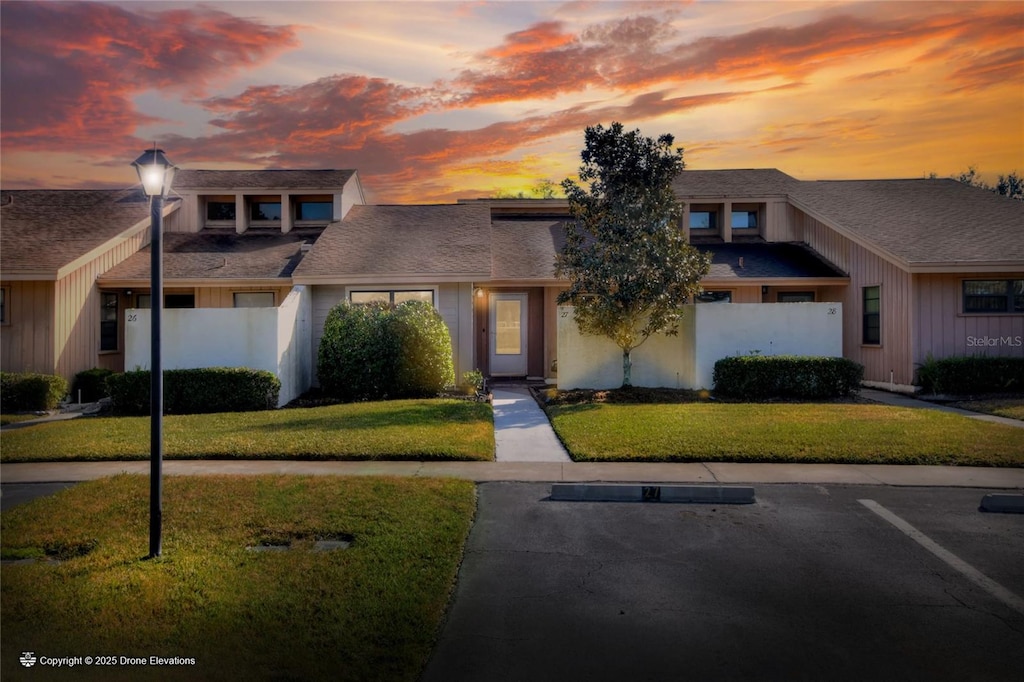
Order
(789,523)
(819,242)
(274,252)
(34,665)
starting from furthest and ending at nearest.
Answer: (819,242), (274,252), (789,523), (34,665)

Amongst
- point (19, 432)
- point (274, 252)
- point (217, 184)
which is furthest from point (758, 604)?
point (217, 184)

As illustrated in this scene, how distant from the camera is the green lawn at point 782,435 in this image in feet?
29.1

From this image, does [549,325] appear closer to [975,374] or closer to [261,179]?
[975,374]

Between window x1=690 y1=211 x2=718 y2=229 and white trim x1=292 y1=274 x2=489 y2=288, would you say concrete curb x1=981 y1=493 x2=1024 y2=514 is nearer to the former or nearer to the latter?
white trim x1=292 y1=274 x2=489 y2=288

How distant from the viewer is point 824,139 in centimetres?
1688

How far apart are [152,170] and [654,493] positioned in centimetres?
572

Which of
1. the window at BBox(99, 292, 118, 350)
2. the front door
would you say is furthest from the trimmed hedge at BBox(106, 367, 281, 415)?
the front door

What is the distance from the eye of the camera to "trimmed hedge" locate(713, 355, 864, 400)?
14.2 metres

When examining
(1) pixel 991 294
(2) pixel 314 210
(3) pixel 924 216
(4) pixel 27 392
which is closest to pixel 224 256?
(2) pixel 314 210

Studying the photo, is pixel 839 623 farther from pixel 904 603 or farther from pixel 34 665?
pixel 34 665

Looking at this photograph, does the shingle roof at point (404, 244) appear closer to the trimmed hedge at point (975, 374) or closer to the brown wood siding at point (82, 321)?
the brown wood siding at point (82, 321)

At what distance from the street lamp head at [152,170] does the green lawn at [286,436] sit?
15.1 ft

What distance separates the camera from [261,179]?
831 inches

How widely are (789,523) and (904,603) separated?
1767 mm
